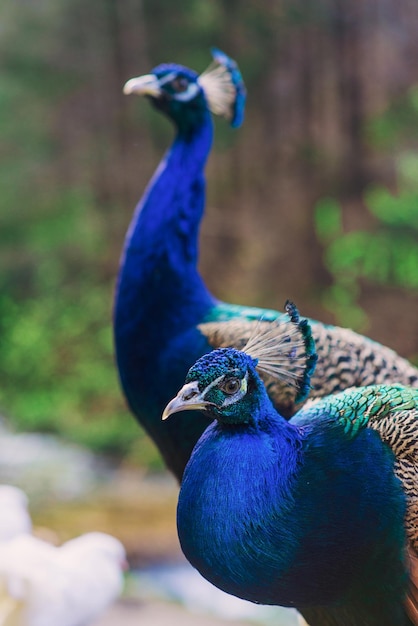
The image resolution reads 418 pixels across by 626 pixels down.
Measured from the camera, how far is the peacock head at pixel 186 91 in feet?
7.34

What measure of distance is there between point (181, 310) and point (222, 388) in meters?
0.84

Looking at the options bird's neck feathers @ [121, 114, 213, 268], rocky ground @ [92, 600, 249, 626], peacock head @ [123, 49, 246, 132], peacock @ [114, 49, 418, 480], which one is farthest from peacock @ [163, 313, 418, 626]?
rocky ground @ [92, 600, 249, 626]

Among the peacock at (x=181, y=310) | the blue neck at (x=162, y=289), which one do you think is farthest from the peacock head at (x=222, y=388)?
the blue neck at (x=162, y=289)

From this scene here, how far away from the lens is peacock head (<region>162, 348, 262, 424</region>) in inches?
50.5

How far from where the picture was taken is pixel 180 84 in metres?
2.25

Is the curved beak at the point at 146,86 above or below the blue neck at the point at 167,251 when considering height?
above

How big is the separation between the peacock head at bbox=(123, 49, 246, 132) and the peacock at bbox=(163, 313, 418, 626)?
982 mm

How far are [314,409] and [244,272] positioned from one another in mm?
3731

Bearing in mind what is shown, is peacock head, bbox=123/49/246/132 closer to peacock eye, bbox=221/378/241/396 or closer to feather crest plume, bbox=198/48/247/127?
feather crest plume, bbox=198/48/247/127

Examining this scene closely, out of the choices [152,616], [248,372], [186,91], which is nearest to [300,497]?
[248,372]

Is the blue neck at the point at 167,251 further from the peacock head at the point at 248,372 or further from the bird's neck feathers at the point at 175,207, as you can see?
the peacock head at the point at 248,372

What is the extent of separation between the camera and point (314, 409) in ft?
5.02

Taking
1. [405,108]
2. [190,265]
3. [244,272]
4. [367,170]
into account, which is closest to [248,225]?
[244,272]

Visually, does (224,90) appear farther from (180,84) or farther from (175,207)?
(175,207)
